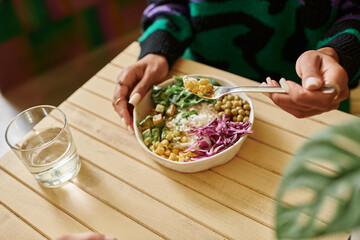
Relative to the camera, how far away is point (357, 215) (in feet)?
1.03

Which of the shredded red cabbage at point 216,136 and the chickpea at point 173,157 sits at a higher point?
the shredded red cabbage at point 216,136

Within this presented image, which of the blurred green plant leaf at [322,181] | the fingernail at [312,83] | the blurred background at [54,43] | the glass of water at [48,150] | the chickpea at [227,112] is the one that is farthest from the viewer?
the blurred background at [54,43]

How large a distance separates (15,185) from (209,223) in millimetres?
589

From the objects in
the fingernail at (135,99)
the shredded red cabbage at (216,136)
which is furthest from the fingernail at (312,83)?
the fingernail at (135,99)

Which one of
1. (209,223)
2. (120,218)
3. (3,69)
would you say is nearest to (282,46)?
(209,223)

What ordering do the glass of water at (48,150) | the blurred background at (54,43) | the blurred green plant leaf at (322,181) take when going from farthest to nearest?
the blurred background at (54,43) → the glass of water at (48,150) → the blurred green plant leaf at (322,181)

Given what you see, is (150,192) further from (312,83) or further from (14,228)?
(312,83)

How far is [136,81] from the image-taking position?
3.92 feet

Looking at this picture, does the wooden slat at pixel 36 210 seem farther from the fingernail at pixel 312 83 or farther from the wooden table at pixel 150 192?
the fingernail at pixel 312 83

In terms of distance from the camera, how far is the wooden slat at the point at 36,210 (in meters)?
0.83

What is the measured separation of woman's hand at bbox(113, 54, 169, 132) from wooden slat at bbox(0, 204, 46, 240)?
40cm

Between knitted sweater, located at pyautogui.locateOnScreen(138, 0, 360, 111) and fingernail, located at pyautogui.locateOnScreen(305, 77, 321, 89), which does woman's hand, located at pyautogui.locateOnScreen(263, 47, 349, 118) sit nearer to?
fingernail, located at pyautogui.locateOnScreen(305, 77, 321, 89)

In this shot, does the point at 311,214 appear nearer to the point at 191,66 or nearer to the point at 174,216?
the point at 174,216

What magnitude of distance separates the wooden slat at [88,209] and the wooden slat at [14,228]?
0.09 m
